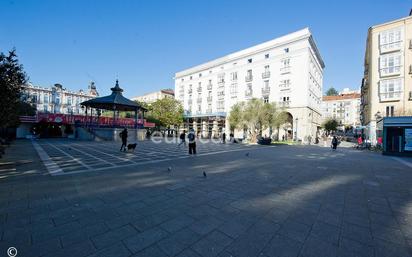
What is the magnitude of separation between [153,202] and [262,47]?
140 ft

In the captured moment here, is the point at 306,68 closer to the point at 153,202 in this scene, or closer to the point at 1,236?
the point at 153,202

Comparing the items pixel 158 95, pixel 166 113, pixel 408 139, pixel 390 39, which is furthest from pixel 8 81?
pixel 158 95

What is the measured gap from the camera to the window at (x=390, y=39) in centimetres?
2664

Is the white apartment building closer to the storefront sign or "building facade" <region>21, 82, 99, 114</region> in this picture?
the storefront sign

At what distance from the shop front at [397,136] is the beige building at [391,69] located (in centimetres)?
1086

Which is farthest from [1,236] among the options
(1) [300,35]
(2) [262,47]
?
(2) [262,47]

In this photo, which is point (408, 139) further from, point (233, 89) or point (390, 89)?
point (233, 89)

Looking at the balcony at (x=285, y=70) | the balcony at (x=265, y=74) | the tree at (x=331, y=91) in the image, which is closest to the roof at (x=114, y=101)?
the balcony at (x=265, y=74)

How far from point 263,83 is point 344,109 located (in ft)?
203

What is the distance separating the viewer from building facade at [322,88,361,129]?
78.3 m

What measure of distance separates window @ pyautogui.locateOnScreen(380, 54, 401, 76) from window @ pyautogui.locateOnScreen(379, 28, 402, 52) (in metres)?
1.10

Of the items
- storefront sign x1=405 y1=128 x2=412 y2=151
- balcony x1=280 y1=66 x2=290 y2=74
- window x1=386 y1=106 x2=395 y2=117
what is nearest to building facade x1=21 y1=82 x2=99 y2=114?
balcony x1=280 y1=66 x2=290 y2=74

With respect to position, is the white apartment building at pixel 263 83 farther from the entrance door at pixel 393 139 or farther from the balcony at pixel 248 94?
the entrance door at pixel 393 139

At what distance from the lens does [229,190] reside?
5406 millimetres
